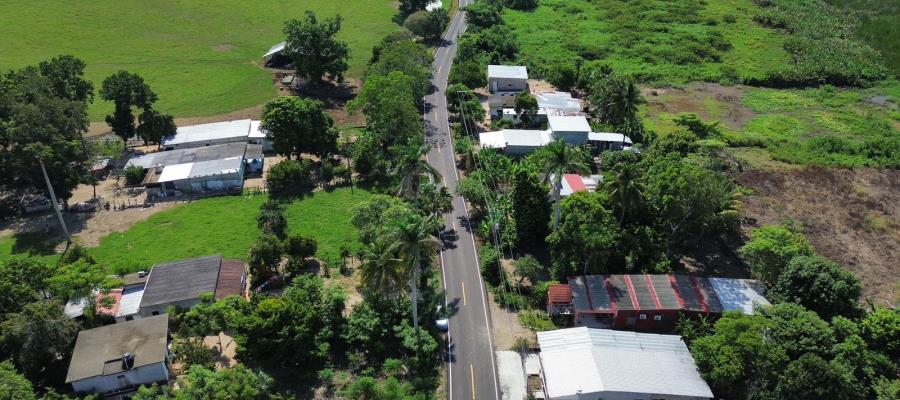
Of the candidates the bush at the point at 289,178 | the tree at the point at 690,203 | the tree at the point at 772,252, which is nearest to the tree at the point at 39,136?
the bush at the point at 289,178

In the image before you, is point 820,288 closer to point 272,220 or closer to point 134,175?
point 272,220

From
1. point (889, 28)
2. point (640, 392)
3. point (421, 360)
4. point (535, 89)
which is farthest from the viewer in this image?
point (889, 28)

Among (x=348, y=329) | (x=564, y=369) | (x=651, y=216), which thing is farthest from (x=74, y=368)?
(x=651, y=216)

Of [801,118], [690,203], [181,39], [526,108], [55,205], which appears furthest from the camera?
[181,39]

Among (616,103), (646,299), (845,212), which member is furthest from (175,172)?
(845,212)

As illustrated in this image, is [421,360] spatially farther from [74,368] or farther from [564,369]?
[74,368]

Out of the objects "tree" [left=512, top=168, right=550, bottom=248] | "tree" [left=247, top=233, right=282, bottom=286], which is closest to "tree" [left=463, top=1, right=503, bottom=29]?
"tree" [left=512, top=168, right=550, bottom=248]
